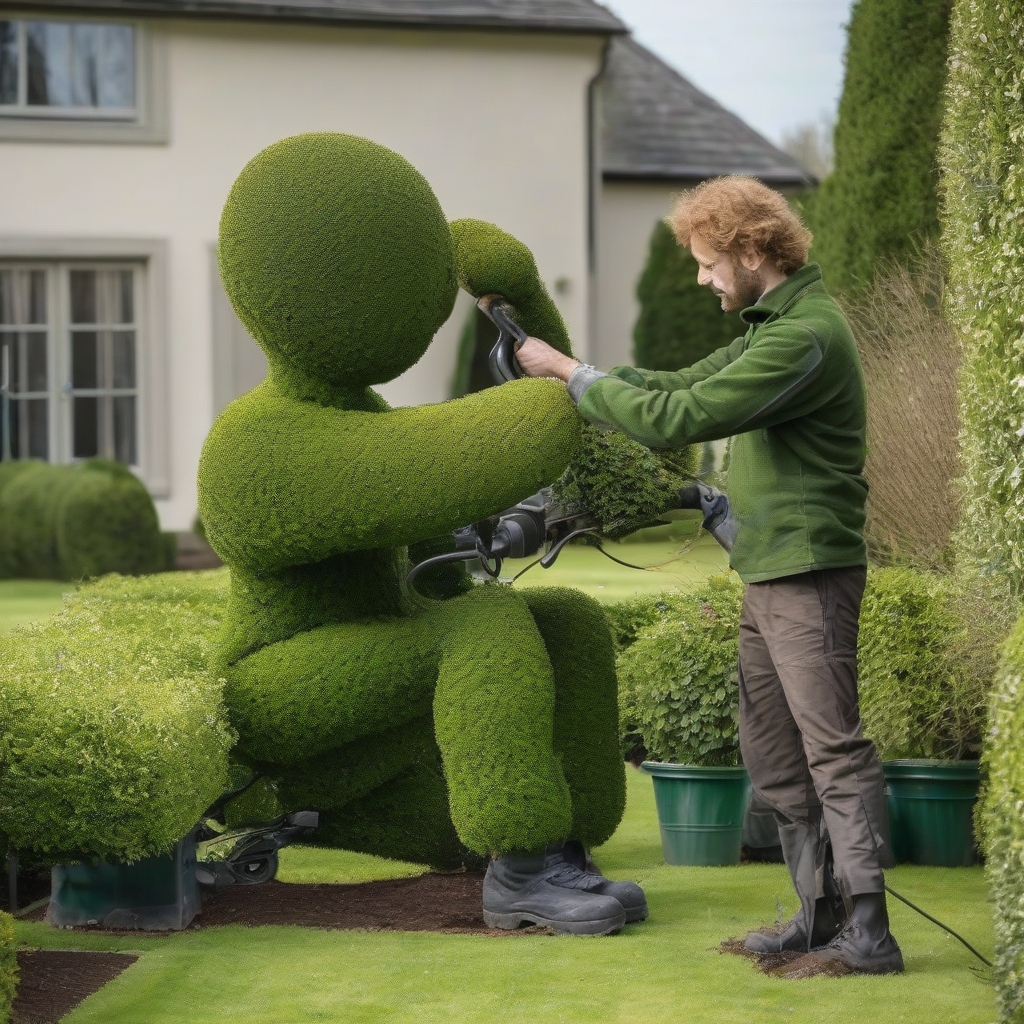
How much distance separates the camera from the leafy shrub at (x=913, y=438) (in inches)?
302

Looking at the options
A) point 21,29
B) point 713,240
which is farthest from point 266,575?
point 21,29

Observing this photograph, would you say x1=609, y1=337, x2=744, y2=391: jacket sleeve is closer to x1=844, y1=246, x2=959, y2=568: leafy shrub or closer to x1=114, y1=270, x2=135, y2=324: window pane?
x1=844, y1=246, x2=959, y2=568: leafy shrub

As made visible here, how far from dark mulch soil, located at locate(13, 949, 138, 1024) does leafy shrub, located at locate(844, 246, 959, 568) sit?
4.65 metres

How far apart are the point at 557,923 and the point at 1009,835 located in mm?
1438

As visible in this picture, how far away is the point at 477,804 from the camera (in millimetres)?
3973

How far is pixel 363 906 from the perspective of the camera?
14.9 ft

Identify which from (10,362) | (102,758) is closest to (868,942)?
(102,758)

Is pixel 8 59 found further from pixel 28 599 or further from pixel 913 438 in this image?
pixel 913 438

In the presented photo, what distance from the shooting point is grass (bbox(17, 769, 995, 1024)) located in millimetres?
3438

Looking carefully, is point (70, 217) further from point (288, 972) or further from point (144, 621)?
point (288, 972)

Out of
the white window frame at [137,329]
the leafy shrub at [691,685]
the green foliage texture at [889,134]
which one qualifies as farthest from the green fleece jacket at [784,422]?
the white window frame at [137,329]

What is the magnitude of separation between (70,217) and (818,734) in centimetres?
1317

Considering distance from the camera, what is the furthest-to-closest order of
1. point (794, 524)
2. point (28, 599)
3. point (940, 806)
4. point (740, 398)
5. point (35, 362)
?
point (35, 362)
point (28, 599)
point (940, 806)
point (794, 524)
point (740, 398)

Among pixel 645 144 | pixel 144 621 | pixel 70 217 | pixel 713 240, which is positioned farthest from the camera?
pixel 645 144
